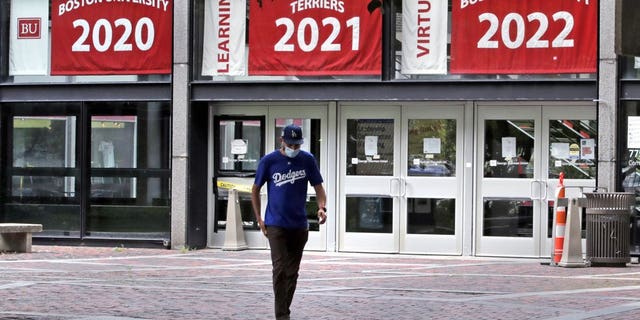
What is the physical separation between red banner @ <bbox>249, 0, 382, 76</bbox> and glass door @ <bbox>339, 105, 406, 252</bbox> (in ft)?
2.70

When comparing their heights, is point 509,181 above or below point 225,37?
below

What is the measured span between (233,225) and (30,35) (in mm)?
4887

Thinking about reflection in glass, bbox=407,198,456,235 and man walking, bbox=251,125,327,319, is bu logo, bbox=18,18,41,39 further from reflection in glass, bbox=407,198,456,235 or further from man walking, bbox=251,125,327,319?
man walking, bbox=251,125,327,319

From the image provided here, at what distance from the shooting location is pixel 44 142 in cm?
1869

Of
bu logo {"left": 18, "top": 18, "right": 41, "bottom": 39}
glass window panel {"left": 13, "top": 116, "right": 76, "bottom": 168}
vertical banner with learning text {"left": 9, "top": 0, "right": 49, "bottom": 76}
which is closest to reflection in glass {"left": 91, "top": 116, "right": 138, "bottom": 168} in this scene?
glass window panel {"left": 13, "top": 116, "right": 76, "bottom": 168}

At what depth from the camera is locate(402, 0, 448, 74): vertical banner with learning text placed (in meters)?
16.8

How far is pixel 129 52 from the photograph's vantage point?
59.4ft

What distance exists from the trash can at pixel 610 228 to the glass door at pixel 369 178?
3331 millimetres

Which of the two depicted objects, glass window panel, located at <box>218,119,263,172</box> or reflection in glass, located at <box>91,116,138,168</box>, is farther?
reflection in glass, located at <box>91,116,138,168</box>

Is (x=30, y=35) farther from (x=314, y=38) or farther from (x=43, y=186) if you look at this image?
(x=314, y=38)

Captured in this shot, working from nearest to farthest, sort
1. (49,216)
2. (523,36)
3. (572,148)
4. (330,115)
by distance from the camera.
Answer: (523,36) < (572,148) < (330,115) < (49,216)

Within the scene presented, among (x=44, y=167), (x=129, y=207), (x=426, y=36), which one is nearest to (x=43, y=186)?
(x=44, y=167)

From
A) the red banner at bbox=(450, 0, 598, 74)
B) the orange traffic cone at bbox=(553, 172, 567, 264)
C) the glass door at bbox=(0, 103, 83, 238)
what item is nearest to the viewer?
the orange traffic cone at bbox=(553, 172, 567, 264)

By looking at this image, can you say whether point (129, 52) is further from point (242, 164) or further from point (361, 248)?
point (361, 248)
